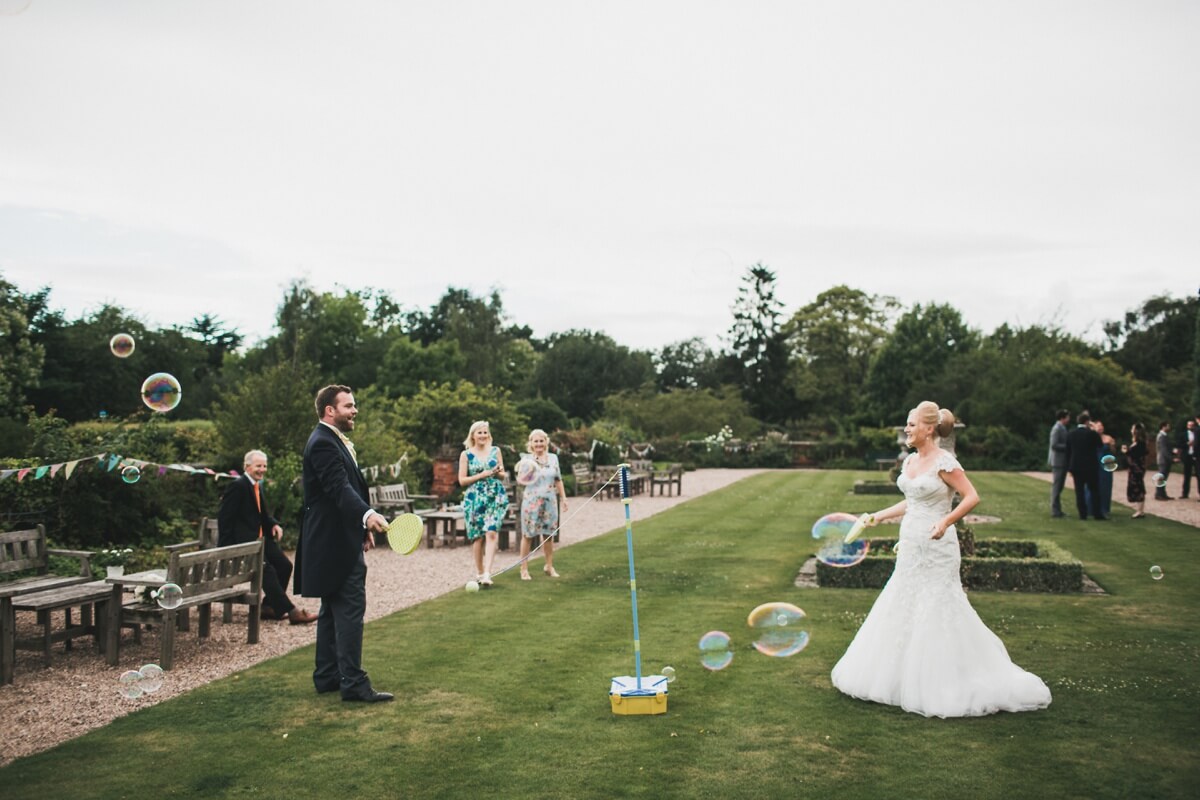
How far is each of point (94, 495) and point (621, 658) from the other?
28.6 feet

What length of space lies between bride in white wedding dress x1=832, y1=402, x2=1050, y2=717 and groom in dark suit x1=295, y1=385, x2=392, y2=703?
3.51m

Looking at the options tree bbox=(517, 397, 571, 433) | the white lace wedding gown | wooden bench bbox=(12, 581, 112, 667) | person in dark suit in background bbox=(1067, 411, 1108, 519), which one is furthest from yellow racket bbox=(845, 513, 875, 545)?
tree bbox=(517, 397, 571, 433)

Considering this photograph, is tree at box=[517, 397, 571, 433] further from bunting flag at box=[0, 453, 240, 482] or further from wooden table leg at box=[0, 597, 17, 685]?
wooden table leg at box=[0, 597, 17, 685]

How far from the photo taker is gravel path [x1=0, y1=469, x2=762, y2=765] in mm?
6387

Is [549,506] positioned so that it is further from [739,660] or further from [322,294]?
[322,294]

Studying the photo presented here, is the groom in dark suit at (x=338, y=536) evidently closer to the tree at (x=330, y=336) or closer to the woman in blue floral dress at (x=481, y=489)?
the woman in blue floral dress at (x=481, y=489)

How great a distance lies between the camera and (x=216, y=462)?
658 inches

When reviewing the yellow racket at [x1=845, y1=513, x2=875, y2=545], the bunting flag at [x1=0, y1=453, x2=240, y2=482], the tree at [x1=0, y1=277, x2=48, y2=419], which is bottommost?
the yellow racket at [x1=845, y1=513, x2=875, y2=545]

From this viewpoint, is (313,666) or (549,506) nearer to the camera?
(313,666)

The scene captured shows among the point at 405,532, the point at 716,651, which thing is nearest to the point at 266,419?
the point at 716,651

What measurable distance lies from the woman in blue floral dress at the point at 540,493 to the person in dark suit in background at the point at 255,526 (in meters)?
3.39

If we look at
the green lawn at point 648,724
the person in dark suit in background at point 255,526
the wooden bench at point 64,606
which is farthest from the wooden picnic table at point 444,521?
the wooden bench at point 64,606

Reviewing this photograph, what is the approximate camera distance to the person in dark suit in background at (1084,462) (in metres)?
18.3

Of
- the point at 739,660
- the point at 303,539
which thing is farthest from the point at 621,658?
the point at 303,539
